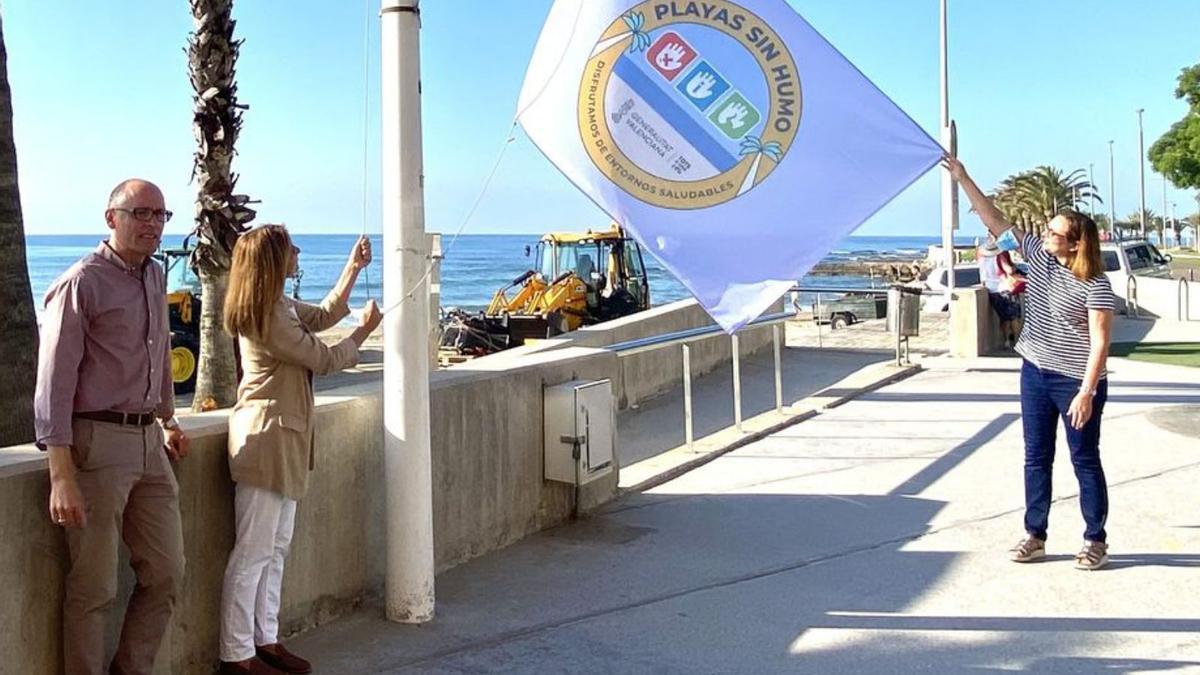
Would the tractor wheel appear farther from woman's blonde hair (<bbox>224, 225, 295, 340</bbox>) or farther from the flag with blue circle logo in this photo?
woman's blonde hair (<bbox>224, 225, 295, 340</bbox>)

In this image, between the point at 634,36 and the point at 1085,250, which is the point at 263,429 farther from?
the point at 1085,250

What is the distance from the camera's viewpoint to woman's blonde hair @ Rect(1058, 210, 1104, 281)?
527cm

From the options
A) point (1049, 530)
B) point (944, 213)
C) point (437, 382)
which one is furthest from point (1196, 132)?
point (437, 382)

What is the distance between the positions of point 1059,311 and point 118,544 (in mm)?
4295

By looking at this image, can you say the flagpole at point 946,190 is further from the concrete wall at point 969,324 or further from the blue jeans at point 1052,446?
the blue jeans at point 1052,446

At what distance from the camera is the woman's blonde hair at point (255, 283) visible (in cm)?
397

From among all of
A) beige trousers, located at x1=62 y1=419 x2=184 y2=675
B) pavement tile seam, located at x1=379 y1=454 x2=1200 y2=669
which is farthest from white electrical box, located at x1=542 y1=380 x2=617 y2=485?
beige trousers, located at x1=62 y1=419 x2=184 y2=675

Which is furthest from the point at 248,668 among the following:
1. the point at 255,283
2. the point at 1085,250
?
the point at 1085,250

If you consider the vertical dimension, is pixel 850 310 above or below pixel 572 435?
above

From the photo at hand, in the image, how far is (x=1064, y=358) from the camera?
5340 millimetres

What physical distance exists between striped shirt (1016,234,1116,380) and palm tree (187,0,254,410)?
24.7ft

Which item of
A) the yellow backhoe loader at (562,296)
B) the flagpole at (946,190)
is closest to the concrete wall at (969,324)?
the flagpole at (946,190)

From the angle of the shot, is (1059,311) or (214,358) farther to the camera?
(214,358)

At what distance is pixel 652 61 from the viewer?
203 inches
